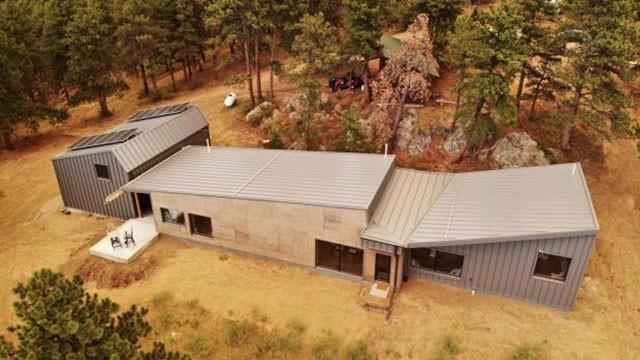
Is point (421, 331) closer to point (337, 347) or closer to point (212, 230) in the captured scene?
point (337, 347)

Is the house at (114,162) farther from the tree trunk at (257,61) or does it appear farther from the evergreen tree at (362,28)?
the evergreen tree at (362,28)

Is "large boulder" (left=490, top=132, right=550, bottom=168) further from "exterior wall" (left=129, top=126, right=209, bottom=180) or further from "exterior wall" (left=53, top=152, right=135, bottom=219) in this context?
"exterior wall" (left=53, top=152, right=135, bottom=219)

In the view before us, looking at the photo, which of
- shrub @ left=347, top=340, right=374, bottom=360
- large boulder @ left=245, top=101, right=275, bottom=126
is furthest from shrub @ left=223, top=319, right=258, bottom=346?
large boulder @ left=245, top=101, right=275, bottom=126

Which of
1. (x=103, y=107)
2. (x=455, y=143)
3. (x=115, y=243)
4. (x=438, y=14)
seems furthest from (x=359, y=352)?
(x=103, y=107)

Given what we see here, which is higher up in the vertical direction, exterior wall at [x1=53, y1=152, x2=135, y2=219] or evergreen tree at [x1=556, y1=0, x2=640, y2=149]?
evergreen tree at [x1=556, y1=0, x2=640, y2=149]

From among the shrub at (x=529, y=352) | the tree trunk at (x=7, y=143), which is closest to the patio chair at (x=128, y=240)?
the shrub at (x=529, y=352)

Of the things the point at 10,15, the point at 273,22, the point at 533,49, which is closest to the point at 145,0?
the point at 10,15

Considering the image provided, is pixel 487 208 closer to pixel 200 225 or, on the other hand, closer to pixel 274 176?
pixel 274 176
